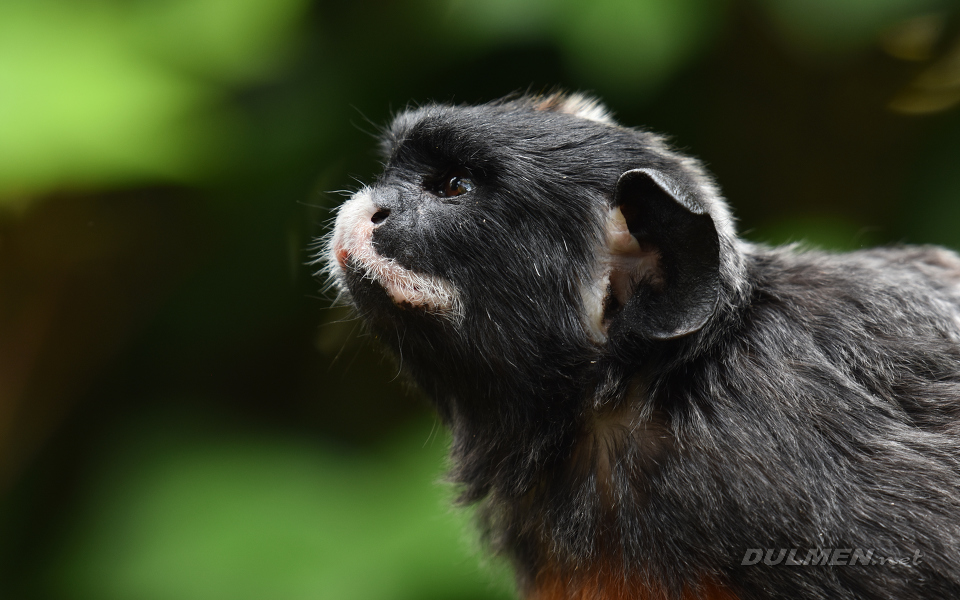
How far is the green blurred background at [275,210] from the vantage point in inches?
87.3

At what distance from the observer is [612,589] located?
1317mm

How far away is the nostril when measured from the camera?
55.2 inches

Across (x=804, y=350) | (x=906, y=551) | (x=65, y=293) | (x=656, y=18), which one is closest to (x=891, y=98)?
(x=656, y=18)

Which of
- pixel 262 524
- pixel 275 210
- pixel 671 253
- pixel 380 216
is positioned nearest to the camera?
pixel 671 253

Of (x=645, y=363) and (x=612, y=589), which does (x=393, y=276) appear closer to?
(x=645, y=363)

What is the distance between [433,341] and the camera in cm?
140

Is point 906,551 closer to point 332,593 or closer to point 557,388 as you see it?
point 557,388

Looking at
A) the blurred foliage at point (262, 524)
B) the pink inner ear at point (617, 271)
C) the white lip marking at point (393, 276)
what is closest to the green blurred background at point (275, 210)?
the blurred foliage at point (262, 524)

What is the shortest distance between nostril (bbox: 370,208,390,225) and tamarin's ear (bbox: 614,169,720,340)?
1.24 feet

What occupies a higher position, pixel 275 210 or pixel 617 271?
pixel 275 210

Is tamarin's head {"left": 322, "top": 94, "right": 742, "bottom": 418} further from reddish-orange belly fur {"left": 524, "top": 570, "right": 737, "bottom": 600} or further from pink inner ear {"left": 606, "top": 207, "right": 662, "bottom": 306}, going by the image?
reddish-orange belly fur {"left": 524, "top": 570, "right": 737, "bottom": 600}

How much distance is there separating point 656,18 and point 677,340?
1.21 metres

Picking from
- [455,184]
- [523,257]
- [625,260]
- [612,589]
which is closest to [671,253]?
[625,260]

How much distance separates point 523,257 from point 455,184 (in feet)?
0.61
